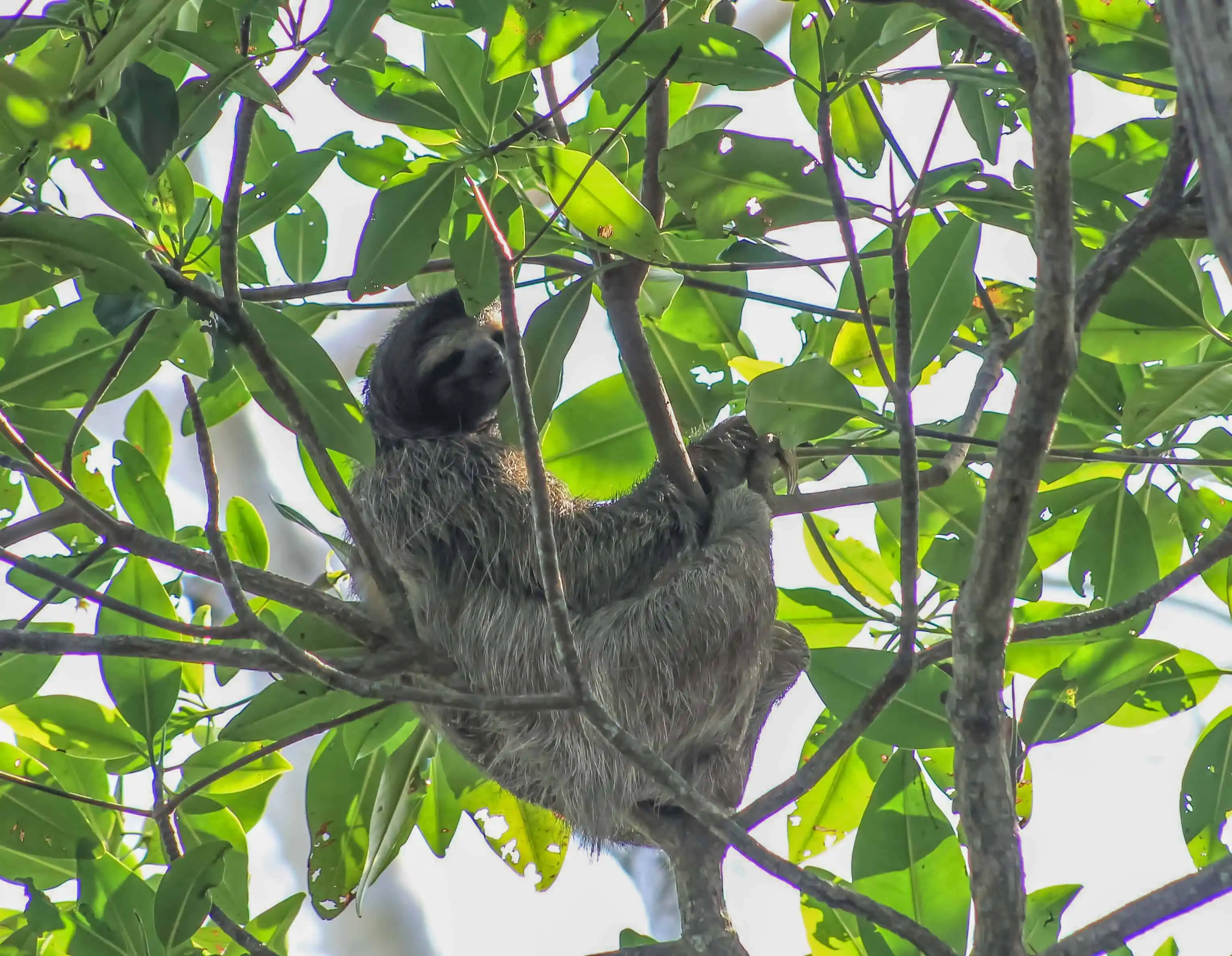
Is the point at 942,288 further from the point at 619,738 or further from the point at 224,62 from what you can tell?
the point at 224,62

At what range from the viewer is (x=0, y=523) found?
4289 millimetres

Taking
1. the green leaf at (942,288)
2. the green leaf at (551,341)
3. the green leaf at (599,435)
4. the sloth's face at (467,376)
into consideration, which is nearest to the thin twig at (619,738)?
the green leaf at (551,341)

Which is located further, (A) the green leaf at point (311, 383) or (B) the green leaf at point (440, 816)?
(B) the green leaf at point (440, 816)

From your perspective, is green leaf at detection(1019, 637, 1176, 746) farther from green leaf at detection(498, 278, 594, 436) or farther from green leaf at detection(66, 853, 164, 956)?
green leaf at detection(66, 853, 164, 956)

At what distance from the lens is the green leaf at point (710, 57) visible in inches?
103

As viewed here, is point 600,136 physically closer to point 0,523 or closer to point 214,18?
point 214,18

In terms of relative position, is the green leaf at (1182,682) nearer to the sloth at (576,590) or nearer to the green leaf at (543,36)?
the sloth at (576,590)

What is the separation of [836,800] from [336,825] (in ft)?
5.89

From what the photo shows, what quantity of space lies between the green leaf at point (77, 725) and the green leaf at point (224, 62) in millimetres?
2172

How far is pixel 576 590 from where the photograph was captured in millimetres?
4137

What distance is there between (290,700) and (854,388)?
187 cm

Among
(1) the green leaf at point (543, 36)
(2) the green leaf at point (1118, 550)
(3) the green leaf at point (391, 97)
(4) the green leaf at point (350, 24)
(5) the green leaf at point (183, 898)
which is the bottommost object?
(5) the green leaf at point (183, 898)

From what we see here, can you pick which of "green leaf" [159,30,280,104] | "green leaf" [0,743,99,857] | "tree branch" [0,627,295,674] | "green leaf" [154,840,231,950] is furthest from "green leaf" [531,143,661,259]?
"green leaf" [0,743,99,857]

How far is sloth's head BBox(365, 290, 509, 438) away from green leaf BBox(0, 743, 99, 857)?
1737 mm
